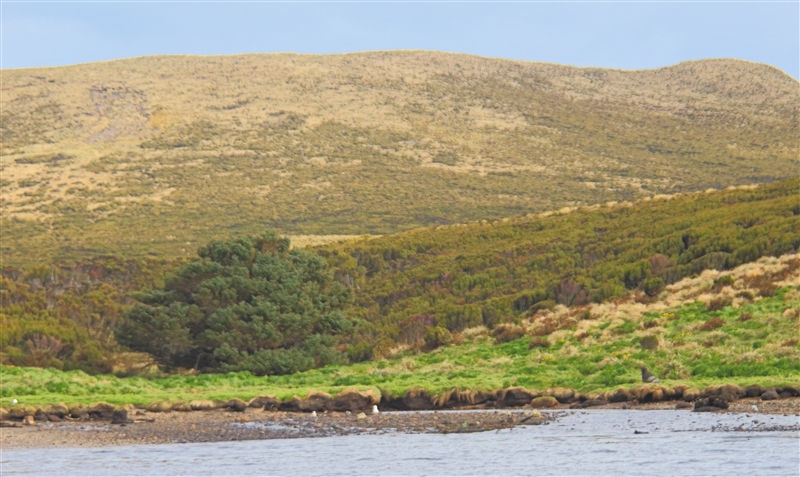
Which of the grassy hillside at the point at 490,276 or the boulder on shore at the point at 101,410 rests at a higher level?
the grassy hillside at the point at 490,276

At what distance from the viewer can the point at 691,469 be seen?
40.2ft

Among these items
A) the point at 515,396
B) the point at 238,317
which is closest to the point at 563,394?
the point at 515,396

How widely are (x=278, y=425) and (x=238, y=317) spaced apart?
38.3 feet

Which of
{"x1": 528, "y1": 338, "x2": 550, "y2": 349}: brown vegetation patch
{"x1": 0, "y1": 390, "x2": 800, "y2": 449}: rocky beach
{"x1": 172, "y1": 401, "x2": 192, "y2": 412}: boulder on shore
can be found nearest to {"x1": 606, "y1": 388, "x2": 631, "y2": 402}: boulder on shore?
{"x1": 0, "y1": 390, "x2": 800, "y2": 449}: rocky beach

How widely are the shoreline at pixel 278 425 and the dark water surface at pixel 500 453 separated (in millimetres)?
725

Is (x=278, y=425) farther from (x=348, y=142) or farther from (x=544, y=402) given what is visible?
(x=348, y=142)

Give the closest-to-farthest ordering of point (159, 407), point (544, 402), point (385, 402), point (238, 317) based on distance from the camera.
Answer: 1. point (544, 402)
2. point (159, 407)
3. point (385, 402)
4. point (238, 317)

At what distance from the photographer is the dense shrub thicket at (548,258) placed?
110 ft

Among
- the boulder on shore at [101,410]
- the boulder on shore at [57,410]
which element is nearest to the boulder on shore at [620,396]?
the boulder on shore at [101,410]

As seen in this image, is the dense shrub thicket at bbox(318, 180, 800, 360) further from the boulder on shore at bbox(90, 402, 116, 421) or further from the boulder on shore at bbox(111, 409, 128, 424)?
the boulder on shore at bbox(111, 409, 128, 424)

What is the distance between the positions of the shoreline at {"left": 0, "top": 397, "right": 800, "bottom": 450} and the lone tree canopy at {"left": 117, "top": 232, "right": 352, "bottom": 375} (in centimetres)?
820

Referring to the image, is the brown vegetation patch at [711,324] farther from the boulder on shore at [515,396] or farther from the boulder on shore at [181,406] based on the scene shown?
the boulder on shore at [181,406]

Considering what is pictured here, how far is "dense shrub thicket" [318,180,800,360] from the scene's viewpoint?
110 ft

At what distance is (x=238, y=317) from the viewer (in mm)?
30656
